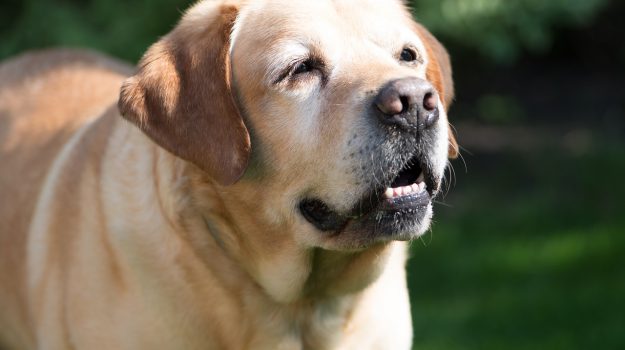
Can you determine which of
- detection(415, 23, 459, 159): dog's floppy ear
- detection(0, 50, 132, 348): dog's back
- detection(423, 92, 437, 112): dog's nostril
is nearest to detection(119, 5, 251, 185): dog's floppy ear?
detection(423, 92, 437, 112): dog's nostril

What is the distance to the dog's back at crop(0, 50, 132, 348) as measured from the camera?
469 cm

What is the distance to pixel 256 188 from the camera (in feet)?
12.4

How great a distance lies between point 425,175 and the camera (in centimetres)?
363

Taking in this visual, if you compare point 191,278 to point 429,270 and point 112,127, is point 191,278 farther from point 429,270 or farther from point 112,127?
point 429,270

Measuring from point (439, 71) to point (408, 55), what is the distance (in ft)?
0.97

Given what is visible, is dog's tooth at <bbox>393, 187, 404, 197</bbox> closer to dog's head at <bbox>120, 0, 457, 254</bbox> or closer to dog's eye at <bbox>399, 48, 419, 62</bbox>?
dog's head at <bbox>120, 0, 457, 254</bbox>

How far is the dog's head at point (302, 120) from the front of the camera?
352cm

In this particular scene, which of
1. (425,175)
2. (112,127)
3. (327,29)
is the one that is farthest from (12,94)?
(425,175)

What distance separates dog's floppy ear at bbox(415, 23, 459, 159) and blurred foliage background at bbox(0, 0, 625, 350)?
77.9 inches

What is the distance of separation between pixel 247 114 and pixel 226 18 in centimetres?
36

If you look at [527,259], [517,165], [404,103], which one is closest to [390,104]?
[404,103]

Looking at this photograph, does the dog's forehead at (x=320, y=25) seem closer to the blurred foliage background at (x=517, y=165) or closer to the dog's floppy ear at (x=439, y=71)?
the dog's floppy ear at (x=439, y=71)

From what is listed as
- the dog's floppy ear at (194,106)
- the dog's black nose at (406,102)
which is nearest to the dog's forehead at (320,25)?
the dog's floppy ear at (194,106)

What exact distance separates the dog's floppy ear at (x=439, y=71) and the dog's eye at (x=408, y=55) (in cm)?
18
